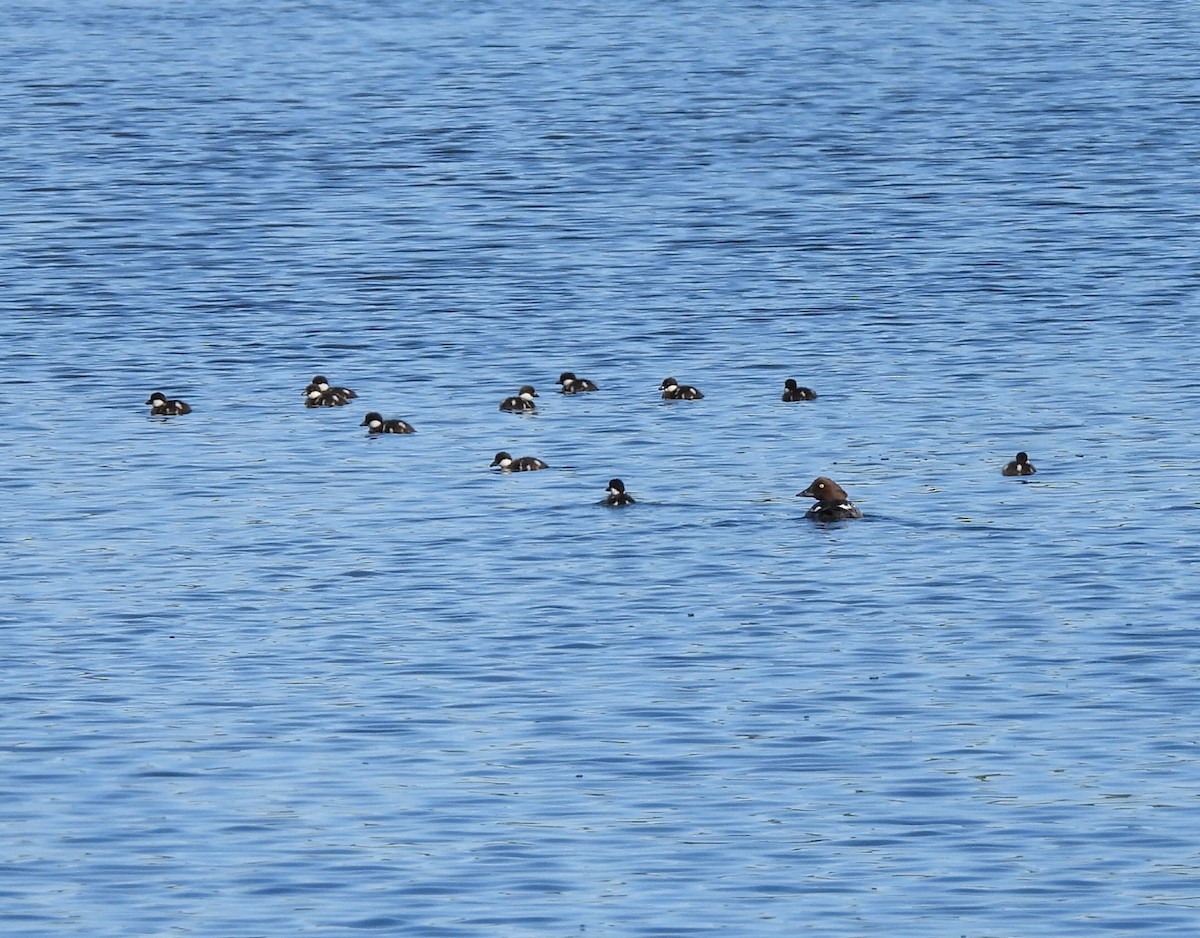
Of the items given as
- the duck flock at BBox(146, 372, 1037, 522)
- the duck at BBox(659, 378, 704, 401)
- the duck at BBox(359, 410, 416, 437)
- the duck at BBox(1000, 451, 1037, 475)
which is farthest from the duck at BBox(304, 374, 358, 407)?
the duck at BBox(1000, 451, 1037, 475)

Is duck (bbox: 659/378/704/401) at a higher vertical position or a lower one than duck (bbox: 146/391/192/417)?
higher

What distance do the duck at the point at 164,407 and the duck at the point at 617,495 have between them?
858 centimetres

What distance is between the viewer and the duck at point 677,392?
131 ft

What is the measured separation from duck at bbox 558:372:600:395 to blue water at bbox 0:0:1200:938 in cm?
86

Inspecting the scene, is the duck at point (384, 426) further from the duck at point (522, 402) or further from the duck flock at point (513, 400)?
the duck at point (522, 402)

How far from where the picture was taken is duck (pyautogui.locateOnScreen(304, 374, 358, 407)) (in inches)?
1574

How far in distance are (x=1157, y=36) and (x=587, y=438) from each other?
60.5 meters

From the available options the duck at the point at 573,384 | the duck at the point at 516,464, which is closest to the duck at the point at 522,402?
the duck at the point at 573,384

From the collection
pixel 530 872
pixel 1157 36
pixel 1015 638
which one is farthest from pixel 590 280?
pixel 1157 36

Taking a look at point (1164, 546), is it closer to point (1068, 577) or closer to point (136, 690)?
point (1068, 577)

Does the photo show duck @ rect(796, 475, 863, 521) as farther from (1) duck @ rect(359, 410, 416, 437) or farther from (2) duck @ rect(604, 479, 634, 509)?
(1) duck @ rect(359, 410, 416, 437)

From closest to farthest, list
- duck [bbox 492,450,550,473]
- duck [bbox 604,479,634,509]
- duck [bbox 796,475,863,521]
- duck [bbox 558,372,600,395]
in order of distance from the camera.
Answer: duck [bbox 796,475,863,521]
duck [bbox 604,479,634,509]
duck [bbox 492,450,550,473]
duck [bbox 558,372,600,395]

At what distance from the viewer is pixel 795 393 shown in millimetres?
39750

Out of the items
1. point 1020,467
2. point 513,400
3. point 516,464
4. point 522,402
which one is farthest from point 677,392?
point 1020,467
